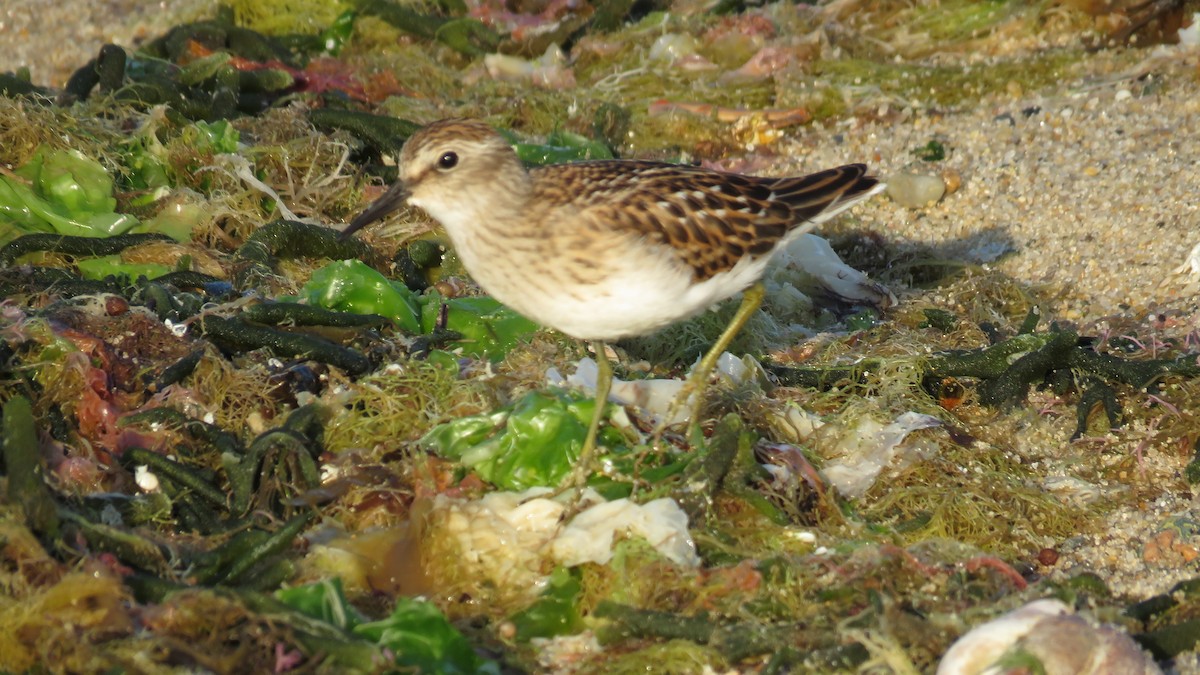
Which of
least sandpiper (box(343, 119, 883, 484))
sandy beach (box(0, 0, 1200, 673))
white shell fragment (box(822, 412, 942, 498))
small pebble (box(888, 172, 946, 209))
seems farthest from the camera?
small pebble (box(888, 172, 946, 209))

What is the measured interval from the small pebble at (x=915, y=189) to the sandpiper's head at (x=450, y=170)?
3.67 metres

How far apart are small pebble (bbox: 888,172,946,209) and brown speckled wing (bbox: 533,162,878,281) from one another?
2278 millimetres

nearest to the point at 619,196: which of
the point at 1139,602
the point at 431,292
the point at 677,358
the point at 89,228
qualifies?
the point at 677,358

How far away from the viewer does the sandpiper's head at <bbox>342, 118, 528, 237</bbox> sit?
549 centimetres

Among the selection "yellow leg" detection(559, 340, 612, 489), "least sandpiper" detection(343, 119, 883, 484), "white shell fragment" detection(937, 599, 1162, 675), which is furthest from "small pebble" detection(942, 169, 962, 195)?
"white shell fragment" detection(937, 599, 1162, 675)

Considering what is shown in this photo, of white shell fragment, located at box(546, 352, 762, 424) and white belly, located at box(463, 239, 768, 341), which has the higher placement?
white belly, located at box(463, 239, 768, 341)

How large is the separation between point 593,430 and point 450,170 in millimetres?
1236

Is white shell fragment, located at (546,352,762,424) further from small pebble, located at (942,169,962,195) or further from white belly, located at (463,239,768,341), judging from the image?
small pebble, located at (942,169,962,195)

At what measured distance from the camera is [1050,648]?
396 centimetres

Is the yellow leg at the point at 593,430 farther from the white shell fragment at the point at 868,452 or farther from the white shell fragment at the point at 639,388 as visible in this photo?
the white shell fragment at the point at 868,452

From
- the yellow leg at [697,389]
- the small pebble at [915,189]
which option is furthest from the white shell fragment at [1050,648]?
the small pebble at [915,189]

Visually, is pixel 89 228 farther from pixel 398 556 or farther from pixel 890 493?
pixel 890 493

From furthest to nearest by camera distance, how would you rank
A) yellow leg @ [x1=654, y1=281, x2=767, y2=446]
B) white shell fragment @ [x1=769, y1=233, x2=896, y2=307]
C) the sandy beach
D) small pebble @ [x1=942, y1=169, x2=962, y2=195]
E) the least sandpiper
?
small pebble @ [x1=942, y1=169, x2=962, y2=195] < white shell fragment @ [x1=769, y1=233, x2=896, y2=307] < the sandy beach < yellow leg @ [x1=654, y1=281, x2=767, y2=446] < the least sandpiper

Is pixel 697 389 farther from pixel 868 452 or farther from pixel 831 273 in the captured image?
pixel 831 273
